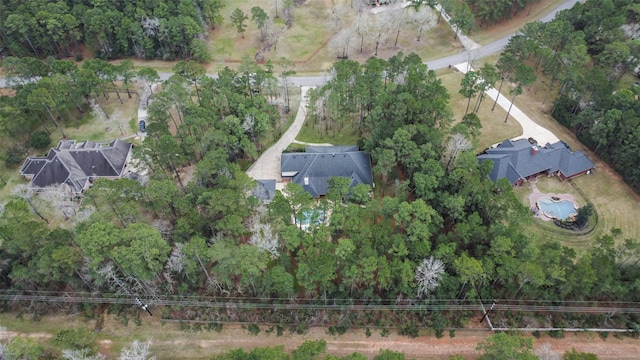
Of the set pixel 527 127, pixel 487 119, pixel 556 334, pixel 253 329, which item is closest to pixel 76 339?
pixel 253 329

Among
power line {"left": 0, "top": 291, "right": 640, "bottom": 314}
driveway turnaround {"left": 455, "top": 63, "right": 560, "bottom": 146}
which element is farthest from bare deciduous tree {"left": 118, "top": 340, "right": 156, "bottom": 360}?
driveway turnaround {"left": 455, "top": 63, "right": 560, "bottom": 146}

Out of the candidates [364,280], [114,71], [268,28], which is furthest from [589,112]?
[114,71]

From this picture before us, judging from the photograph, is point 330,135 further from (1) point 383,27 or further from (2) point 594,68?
(2) point 594,68

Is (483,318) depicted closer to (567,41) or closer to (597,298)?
(597,298)

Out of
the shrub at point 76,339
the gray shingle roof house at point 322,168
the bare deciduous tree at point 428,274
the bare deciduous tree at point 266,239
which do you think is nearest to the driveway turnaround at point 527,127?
the gray shingle roof house at point 322,168

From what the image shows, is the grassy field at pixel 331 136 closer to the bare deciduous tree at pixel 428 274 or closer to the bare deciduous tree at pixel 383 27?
the bare deciduous tree at pixel 383 27

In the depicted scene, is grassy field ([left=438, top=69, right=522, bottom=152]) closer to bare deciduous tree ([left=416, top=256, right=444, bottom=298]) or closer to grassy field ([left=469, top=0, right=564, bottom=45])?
grassy field ([left=469, top=0, right=564, bottom=45])
